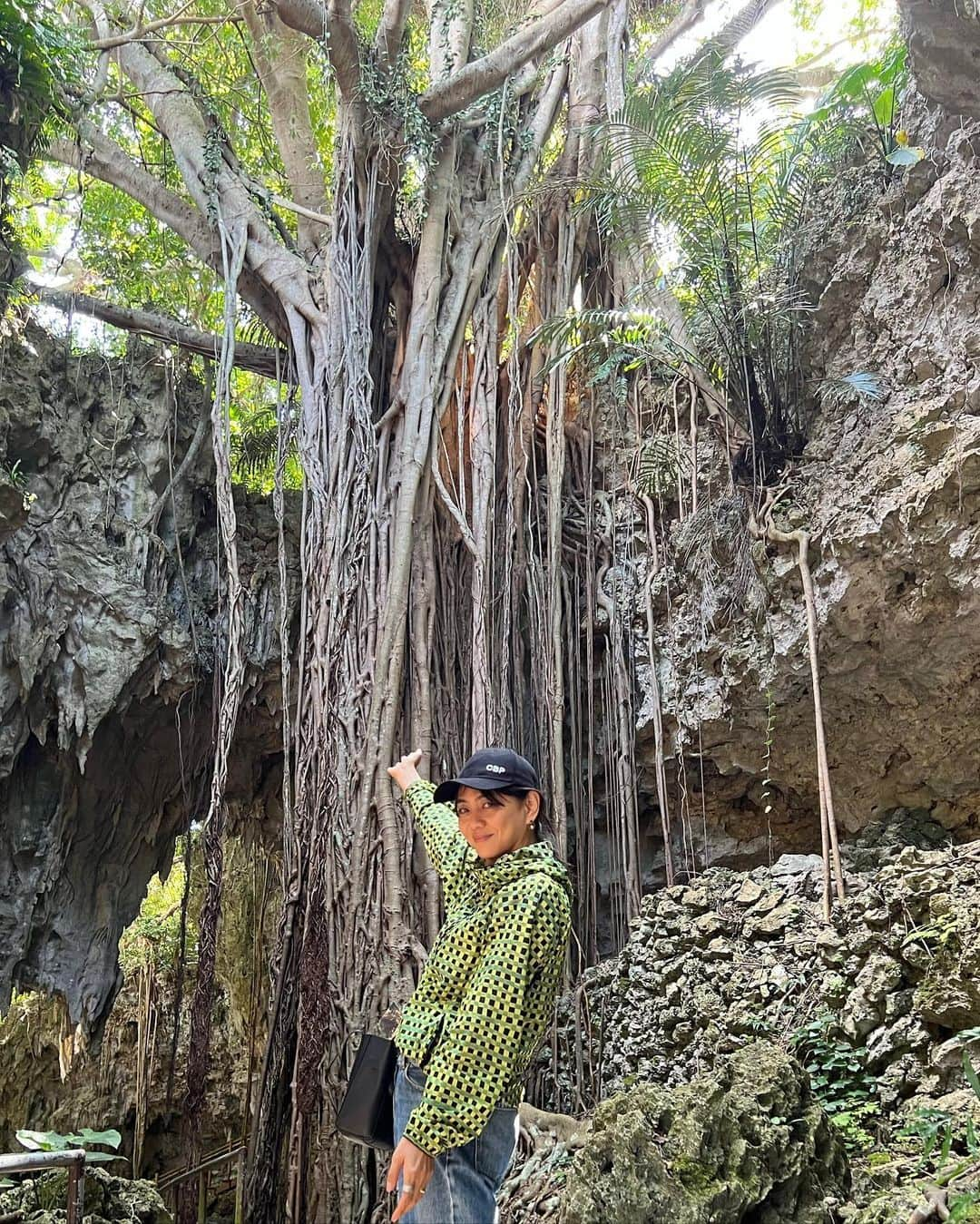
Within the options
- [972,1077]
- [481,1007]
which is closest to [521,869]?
[481,1007]

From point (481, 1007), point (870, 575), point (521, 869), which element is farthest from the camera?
point (870, 575)

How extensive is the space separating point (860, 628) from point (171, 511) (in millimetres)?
3549

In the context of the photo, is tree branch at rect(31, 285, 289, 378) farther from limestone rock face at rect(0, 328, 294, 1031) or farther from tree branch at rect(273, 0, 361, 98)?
tree branch at rect(273, 0, 361, 98)

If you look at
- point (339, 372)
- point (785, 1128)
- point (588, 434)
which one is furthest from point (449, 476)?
point (785, 1128)

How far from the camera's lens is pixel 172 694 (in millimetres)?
4973

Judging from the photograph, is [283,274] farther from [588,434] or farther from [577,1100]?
[577,1100]

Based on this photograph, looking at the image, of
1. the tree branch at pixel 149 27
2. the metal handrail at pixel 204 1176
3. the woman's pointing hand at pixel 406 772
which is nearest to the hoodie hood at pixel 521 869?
the woman's pointing hand at pixel 406 772

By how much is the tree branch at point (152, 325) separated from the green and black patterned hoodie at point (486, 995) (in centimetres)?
395

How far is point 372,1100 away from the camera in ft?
4.61

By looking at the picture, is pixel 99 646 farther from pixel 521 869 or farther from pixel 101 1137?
pixel 521 869

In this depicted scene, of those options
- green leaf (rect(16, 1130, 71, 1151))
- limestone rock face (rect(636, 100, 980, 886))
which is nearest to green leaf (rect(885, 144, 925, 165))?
limestone rock face (rect(636, 100, 980, 886))

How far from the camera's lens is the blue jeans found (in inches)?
49.8

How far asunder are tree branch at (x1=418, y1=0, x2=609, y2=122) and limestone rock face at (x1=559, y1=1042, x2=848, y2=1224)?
11.5ft

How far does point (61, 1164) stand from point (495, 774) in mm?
1107
